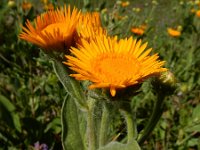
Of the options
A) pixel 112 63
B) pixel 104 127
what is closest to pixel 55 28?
pixel 112 63

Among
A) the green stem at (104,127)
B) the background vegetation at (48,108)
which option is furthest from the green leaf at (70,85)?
the background vegetation at (48,108)

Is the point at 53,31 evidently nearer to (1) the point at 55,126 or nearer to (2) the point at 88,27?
(2) the point at 88,27

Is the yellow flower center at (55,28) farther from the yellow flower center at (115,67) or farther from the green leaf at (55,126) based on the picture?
the green leaf at (55,126)

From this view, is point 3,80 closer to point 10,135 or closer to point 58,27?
point 10,135

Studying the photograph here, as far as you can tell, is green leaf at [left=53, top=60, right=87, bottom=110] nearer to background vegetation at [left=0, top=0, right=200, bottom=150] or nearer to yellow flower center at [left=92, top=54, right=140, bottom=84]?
yellow flower center at [left=92, top=54, right=140, bottom=84]

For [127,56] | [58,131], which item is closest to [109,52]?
[127,56]

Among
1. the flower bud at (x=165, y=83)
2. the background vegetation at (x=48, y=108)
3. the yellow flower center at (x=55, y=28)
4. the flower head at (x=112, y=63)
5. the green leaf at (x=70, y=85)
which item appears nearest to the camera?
the flower head at (x=112, y=63)

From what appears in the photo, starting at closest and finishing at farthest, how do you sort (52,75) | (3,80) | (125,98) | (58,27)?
(125,98), (58,27), (52,75), (3,80)
